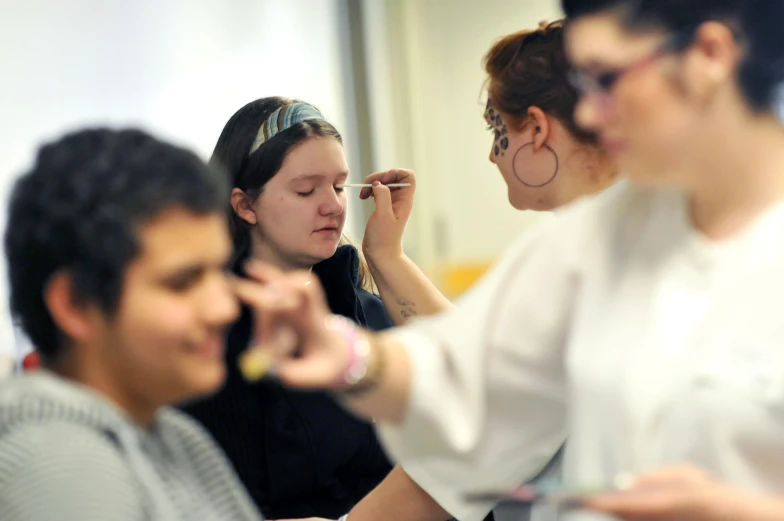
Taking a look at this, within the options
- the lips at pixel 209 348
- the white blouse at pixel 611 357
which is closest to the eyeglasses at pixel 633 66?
the white blouse at pixel 611 357

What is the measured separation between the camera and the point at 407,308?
130cm

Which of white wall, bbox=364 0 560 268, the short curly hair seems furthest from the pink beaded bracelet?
white wall, bbox=364 0 560 268

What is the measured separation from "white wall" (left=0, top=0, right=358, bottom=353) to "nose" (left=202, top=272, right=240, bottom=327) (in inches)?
13.9

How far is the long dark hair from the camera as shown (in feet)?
3.98

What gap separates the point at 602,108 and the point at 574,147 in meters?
0.32

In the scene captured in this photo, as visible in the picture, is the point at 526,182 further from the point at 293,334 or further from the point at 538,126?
the point at 293,334

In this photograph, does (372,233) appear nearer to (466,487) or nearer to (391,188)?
(391,188)

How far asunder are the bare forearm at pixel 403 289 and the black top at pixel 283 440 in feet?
0.66

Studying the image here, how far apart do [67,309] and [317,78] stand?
1515mm

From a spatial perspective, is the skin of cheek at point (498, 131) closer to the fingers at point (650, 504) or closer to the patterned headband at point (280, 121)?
the patterned headband at point (280, 121)

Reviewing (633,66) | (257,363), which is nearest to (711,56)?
(633,66)

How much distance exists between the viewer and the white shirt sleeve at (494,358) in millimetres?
801

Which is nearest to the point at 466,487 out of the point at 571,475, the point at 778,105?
the point at 571,475

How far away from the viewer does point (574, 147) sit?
1028 mm
